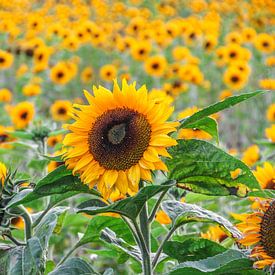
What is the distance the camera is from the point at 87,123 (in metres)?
1.01

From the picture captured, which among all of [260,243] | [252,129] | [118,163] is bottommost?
[252,129]

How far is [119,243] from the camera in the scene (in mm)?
1114

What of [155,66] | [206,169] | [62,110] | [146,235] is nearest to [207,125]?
[206,169]

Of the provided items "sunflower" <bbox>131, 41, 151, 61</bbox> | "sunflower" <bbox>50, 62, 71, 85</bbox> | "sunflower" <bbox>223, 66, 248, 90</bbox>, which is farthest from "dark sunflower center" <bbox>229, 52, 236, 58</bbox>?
"sunflower" <bbox>50, 62, 71, 85</bbox>

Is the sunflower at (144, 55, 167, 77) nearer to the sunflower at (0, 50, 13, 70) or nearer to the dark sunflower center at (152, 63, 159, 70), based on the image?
the dark sunflower center at (152, 63, 159, 70)

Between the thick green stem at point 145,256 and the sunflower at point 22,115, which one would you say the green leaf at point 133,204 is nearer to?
the thick green stem at point 145,256

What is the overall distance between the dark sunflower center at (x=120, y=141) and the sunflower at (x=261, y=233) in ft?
0.63

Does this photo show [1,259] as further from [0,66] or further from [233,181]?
[0,66]

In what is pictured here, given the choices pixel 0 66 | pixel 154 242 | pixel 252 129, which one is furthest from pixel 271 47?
pixel 154 242

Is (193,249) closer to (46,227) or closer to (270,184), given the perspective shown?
(46,227)

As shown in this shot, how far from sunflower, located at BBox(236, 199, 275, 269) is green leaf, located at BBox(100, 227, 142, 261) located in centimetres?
16

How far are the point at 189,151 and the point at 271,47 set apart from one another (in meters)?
4.09

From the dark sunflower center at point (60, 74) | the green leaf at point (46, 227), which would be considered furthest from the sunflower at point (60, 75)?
the green leaf at point (46, 227)

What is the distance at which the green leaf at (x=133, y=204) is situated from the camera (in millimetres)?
869
